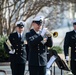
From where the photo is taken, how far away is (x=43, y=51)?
328 inches

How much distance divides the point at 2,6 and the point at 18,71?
1242cm

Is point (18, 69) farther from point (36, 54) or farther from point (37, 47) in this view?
point (37, 47)

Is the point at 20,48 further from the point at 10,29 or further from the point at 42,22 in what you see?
the point at 10,29

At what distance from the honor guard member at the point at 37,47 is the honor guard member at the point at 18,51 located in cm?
119

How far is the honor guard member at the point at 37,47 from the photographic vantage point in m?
7.97

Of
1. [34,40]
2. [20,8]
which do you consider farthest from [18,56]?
[20,8]

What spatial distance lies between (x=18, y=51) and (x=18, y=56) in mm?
127

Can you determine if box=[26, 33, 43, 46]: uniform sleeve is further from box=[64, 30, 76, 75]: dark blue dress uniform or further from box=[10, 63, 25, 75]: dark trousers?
box=[10, 63, 25, 75]: dark trousers

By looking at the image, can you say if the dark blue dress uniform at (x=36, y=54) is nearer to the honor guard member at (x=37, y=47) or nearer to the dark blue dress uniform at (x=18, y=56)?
the honor guard member at (x=37, y=47)

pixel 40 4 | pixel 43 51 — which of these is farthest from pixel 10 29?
pixel 43 51

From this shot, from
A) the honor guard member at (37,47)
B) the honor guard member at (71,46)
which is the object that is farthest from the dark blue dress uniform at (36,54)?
the honor guard member at (71,46)

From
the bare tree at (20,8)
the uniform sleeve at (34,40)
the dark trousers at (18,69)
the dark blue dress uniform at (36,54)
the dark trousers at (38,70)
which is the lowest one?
the dark trousers at (18,69)

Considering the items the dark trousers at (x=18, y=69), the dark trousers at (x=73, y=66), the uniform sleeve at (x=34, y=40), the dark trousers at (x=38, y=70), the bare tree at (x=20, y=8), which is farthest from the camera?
the bare tree at (x=20, y=8)

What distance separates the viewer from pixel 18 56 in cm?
966
